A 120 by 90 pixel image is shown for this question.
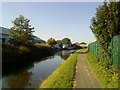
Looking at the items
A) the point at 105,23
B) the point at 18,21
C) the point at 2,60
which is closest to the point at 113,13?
the point at 105,23

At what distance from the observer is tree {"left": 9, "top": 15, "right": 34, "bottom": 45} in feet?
86.2

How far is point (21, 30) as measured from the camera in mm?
27422

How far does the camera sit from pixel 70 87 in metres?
5.91

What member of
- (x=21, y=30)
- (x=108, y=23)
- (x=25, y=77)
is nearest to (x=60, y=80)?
(x=25, y=77)

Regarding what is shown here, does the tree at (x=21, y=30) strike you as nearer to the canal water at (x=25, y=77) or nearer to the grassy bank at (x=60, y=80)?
the canal water at (x=25, y=77)

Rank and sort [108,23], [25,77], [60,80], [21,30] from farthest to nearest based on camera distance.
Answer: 1. [21,30]
2. [25,77]
3. [108,23]
4. [60,80]

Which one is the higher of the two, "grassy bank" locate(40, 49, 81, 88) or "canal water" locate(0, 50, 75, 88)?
"grassy bank" locate(40, 49, 81, 88)

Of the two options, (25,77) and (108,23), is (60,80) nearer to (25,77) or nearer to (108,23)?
(25,77)

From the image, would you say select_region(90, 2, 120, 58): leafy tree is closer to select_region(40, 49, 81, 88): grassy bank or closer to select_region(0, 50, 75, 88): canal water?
select_region(40, 49, 81, 88): grassy bank

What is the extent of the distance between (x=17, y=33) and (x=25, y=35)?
1.90 m

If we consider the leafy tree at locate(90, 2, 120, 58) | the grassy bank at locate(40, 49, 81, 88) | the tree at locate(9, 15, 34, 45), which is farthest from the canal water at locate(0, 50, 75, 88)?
the tree at locate(9, 15, 34, 45)

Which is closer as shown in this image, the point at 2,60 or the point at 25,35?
the point at 2,60

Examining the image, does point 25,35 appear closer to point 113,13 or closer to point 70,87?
point 113,13

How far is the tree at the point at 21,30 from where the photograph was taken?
26.3m
